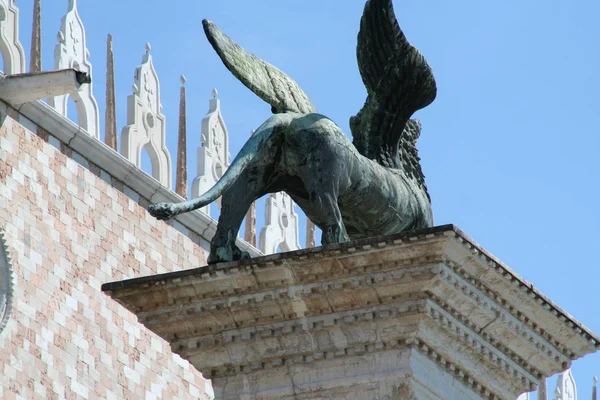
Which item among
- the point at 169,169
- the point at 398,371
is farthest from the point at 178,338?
the point at 169,169

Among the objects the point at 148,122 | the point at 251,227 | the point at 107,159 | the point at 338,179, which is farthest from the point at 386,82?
the point at 251,227

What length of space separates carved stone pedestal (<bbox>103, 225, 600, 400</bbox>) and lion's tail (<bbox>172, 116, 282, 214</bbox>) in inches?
11.0

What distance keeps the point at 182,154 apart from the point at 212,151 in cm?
30

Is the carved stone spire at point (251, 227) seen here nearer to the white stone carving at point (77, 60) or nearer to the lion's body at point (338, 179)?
the white stone carving at point (77, 60)

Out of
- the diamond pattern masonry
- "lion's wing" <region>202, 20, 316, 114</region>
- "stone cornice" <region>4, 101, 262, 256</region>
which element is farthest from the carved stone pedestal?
"stone cornice" <region>4, 101, 262, 256</region>

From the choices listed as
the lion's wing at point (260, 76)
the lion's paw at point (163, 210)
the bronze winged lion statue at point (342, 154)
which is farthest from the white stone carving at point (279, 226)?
the lion's paw at point (163, 210)

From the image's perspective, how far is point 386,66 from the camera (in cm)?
985

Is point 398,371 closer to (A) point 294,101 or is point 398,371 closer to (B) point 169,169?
(A) point 294,101

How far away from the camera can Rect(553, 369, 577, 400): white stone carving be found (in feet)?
68.6

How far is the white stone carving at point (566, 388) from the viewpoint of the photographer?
68.6ft

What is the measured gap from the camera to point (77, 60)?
17.6 m

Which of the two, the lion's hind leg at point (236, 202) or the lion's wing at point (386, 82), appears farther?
the lion's wing at point (386, 82)

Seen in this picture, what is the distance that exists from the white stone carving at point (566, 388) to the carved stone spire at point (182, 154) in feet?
14.5

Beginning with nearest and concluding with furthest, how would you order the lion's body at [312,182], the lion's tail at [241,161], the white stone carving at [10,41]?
the lion's tail at [241,161]
the lion's body at [312,182]
the white stone carving at [10,41]
